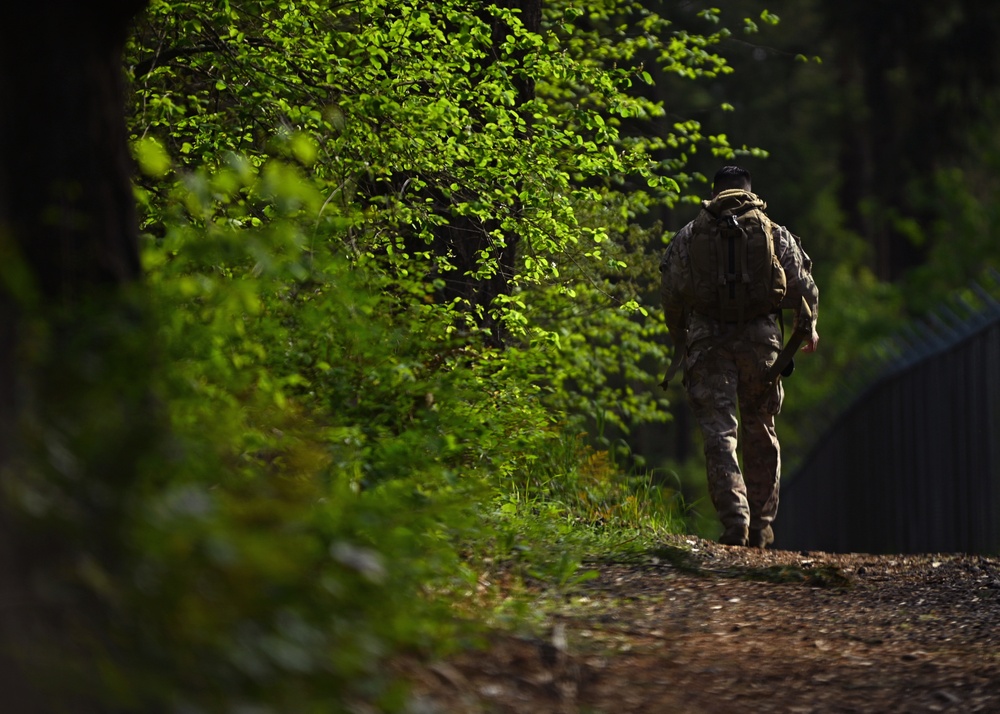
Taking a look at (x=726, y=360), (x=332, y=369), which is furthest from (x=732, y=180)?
(x=332, y=369)

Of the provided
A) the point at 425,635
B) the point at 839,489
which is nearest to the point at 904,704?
the point at 425,635

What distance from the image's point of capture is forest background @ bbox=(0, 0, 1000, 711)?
259 centimetres

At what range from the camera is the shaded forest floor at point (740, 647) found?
3.89 metres

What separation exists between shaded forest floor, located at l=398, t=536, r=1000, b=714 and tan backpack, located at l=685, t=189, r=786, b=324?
1.64 m

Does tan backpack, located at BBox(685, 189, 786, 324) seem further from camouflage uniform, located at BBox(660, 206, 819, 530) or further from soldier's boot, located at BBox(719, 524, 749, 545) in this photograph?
soldier's boot, located at BBox(719, 524, 749, 545)

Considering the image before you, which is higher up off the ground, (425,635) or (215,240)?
(215,240)

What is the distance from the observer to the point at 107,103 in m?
3.46

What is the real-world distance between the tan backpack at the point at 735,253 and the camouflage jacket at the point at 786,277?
101 mm

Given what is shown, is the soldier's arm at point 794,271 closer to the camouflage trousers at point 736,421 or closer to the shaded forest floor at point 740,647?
the camouflage trousers at point 736,421

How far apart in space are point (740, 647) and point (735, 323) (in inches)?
141

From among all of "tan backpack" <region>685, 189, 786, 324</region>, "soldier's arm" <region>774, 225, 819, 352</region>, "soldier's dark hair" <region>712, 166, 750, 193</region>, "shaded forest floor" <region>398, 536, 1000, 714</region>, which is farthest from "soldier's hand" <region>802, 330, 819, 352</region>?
"shaded forest floor" <region>398, 536, 1000, 714</region>

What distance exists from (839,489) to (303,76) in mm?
11872

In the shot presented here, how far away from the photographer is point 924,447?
12.6 m

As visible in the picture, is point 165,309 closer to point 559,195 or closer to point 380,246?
point 380,246
